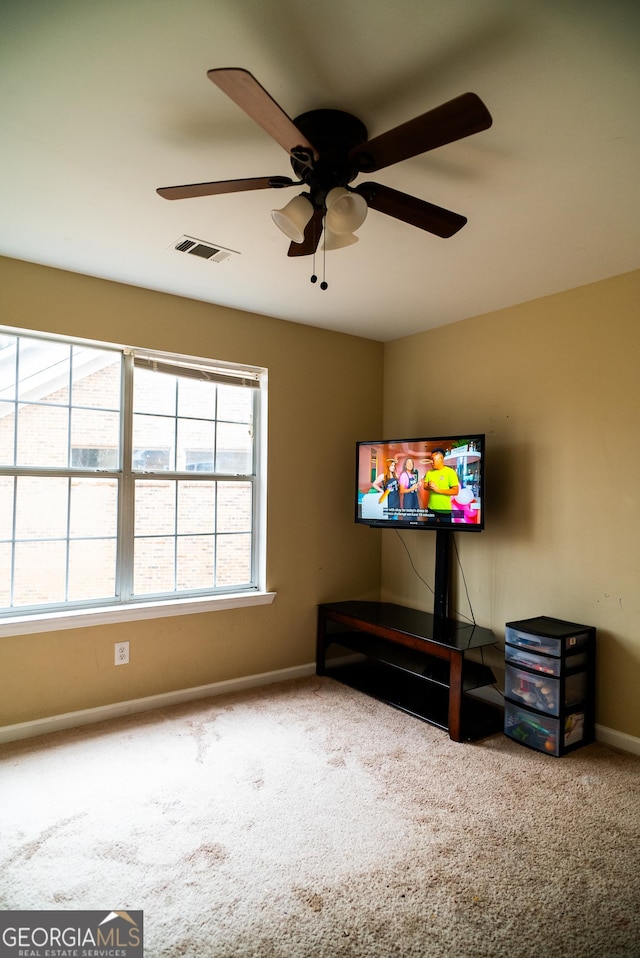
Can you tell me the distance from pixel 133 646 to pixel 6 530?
97cm

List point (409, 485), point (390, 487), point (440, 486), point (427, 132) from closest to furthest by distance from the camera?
point (427, 132) → point (440, 486) → point (409, 485) → point (390, 487)

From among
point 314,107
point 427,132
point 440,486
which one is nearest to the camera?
point 427,132

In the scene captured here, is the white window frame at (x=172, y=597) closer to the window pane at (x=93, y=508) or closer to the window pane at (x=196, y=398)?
the window pane at (x=196, y=398)

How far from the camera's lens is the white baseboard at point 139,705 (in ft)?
9.51

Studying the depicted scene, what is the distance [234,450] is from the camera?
3.79 metres

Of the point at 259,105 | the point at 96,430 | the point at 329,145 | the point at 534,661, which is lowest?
the point at 534,661

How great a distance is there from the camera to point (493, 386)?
141 inches

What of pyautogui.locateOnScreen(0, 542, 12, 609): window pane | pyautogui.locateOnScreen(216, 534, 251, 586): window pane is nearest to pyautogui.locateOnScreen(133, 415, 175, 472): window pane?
pyautogui.locateOnScreen(216, 534, 251, 586): window pane

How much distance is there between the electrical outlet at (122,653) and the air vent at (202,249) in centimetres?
220

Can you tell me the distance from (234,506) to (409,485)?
1193 mm

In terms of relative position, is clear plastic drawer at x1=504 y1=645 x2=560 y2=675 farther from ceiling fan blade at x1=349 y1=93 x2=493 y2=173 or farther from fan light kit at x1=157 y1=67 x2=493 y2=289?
ceiling fan blade at x1=349 y1=93 x2=493 y2=173

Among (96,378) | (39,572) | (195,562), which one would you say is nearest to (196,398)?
(96,378)


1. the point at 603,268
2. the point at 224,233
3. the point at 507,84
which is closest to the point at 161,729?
the point at 224,233

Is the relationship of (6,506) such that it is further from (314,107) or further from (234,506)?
(314,107)
